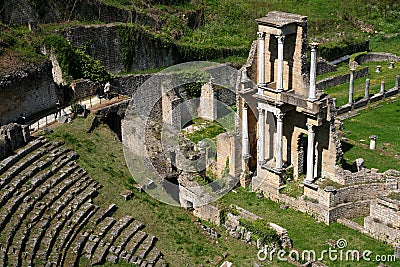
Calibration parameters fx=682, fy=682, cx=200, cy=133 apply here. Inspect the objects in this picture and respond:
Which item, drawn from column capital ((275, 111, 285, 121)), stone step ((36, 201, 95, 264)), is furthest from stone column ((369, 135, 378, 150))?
stone step ((36, 201, 95, 264))

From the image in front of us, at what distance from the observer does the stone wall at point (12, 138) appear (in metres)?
28.5

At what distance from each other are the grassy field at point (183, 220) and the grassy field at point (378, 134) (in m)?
6.28

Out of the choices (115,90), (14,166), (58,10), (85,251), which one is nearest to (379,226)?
(85,251)

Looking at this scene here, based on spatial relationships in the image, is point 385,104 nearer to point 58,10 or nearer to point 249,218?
point 249,218

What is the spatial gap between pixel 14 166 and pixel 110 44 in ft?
54.6

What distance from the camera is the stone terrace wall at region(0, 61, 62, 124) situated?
32.8m

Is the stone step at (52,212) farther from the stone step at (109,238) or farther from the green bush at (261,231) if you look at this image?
the green bush at (261,231)

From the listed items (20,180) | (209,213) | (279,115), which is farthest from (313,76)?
(20,180)

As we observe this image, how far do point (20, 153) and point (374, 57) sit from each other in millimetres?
33052

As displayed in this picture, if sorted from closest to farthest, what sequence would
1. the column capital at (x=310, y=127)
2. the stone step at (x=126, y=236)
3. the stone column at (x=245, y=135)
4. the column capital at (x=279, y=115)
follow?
1. the stone step at (x=126, y=236)
2. the column capital at (x=310, y=127)
3. the column capital at (x=279, y=115)
4. the stone column at (x=245, y=135)

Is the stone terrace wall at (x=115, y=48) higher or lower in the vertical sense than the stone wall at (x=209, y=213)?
higher

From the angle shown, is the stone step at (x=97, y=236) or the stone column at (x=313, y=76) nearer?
the stone step at (x=97, y=236)

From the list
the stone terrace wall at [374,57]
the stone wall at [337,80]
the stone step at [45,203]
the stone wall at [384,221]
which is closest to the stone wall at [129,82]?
the stone step at [45,203]

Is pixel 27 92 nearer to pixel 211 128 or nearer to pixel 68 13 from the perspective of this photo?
pixel 211 128
